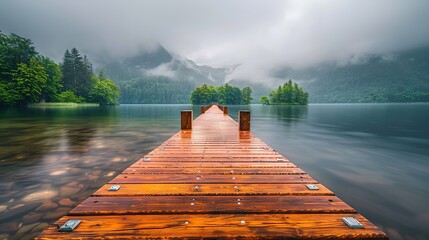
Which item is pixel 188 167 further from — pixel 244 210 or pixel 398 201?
pixel 398 201

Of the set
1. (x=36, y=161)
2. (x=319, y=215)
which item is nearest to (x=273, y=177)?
(x=319, y=215)

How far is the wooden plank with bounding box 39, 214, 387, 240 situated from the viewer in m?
2.36

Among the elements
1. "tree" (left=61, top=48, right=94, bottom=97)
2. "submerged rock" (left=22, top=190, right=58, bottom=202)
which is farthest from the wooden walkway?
"tree" (left=61, top=48, right=94, bottom=97)

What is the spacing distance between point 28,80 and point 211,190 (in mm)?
83321

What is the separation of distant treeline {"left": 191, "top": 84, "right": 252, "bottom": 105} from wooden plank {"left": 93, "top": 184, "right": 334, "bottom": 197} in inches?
5619

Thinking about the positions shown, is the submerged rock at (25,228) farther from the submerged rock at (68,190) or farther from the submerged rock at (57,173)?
the submerged rock at (57,173)

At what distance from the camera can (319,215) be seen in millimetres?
2801

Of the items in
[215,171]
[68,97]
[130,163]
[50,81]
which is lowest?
[130,163]

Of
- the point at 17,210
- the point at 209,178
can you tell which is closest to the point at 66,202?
the point at 17,210

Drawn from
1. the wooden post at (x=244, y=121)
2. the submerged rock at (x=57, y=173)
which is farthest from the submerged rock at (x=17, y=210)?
the wooden post at (x=244, y=121)

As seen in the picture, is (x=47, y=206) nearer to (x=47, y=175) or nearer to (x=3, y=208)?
(x=3, y=208)

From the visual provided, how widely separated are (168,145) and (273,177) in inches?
182

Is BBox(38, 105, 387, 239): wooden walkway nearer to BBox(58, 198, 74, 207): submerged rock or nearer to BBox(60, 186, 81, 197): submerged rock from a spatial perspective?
BBox(58, 198, 74, 207): submerged rock

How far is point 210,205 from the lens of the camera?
120 inches
